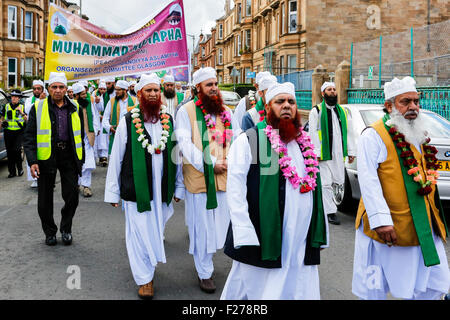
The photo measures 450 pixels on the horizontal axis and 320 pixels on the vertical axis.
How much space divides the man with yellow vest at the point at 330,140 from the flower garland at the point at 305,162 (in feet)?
12.1

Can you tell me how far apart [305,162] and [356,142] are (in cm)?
422

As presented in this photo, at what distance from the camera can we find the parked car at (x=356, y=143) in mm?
6711

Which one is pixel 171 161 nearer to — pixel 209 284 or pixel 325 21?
pixel 209 284

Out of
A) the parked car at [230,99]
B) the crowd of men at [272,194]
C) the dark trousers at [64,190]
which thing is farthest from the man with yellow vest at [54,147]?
the parked car at [230,99]

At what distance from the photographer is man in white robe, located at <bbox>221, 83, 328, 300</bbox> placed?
10.6ft

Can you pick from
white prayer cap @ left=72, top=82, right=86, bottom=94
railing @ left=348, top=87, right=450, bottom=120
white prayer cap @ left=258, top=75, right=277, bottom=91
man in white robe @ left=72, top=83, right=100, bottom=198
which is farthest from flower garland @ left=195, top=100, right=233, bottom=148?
railing @ left=348, top=87, right=450, bottom=120

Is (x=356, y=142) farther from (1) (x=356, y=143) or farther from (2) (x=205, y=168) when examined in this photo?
(2) (x=205, y=168)

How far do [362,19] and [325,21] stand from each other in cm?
283

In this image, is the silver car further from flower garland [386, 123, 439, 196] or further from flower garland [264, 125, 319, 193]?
flower garland [264, 125, 319, 193]

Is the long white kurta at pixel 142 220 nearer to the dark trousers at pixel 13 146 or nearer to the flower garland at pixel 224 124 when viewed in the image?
the flower garland at pixel 224 124

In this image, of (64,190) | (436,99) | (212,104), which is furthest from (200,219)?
(436,99)

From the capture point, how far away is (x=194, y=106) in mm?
5164

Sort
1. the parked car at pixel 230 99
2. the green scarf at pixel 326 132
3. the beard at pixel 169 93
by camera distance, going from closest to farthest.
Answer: the green scarf at pixel 326 132 < the beard at pixel 169 93 < the parked car at pixel 230 99
